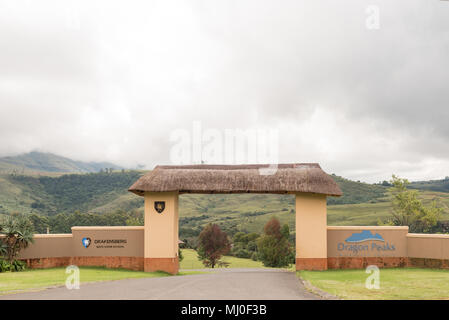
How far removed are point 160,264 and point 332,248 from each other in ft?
28.4

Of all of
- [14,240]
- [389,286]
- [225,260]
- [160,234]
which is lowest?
[225,260]

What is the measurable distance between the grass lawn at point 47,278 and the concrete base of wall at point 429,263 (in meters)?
12.4

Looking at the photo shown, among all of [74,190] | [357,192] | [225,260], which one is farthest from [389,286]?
[74,190]

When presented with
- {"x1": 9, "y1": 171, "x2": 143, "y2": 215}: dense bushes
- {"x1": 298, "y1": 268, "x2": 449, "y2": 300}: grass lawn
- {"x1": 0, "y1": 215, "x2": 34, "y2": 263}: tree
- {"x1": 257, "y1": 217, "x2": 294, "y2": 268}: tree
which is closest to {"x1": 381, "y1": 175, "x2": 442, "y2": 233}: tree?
{"x1": 257, "y1": 217, "x2": 294, "y2": 268}: tree

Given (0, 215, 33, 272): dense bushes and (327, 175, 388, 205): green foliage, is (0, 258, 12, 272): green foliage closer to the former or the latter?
(0, 215, 33, 272): dense bushes

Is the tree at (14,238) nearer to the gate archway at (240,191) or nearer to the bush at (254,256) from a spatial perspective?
the gate archway at (240,191)

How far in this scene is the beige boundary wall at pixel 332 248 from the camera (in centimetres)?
2044

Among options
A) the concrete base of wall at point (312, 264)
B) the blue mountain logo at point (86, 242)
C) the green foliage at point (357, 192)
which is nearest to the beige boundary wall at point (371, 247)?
the concrete base of wall at point (312, 264)

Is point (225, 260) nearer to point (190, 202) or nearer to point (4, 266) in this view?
point (4, 266)

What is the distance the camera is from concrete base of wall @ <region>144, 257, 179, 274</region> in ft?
66.8

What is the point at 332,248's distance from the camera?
20672mm

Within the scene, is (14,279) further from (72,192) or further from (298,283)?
(72,192)
